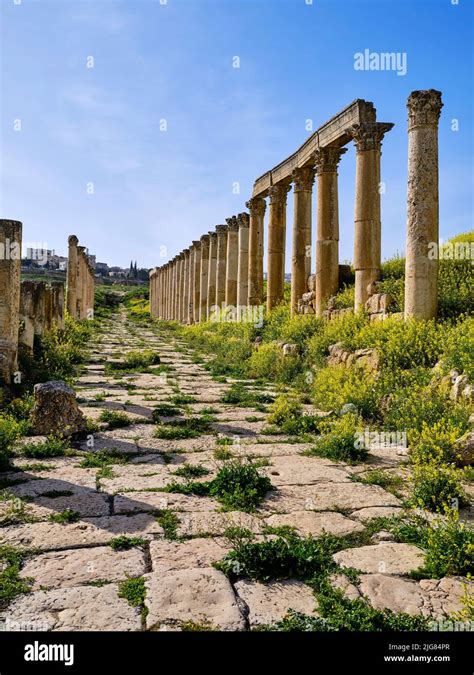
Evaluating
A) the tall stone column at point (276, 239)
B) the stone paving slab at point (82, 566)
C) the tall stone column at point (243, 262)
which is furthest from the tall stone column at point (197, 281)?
the stone paving slab at point (82, 566)

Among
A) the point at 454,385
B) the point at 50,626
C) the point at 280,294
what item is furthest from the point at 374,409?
the point at 280,294

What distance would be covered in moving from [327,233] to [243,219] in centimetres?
981

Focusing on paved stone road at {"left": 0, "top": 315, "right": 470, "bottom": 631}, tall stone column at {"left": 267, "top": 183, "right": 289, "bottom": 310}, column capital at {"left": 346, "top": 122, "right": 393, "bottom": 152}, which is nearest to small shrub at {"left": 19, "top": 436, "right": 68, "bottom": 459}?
paved stone road at {"left": 0, "top": 315, "right": 470, "bottom": 631}

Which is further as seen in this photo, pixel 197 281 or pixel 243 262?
pixel 197 281

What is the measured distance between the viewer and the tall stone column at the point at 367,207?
1364 centimetres

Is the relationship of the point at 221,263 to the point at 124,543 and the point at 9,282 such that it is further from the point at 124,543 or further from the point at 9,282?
the point at 124,543

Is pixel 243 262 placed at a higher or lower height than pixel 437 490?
higher

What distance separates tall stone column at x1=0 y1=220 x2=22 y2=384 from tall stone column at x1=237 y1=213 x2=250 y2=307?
1514 centimetres

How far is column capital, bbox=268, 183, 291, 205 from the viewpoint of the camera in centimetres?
2070

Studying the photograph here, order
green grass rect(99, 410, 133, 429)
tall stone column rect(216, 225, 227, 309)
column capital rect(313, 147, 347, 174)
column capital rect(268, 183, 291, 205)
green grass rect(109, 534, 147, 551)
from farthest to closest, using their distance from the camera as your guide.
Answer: tall stone column rect(216, 225, 227, 309), column capital rect(268, 183, 291, 205), column capital rect(313, 147, 347, 174), green grass rect(99, 410, 133, 429), green grass rect(109, 534, 147, 551)

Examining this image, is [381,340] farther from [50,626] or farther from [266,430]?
[50,626]

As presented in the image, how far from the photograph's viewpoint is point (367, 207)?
13.8 meters

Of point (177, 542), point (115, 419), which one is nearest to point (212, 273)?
point (115, 419)

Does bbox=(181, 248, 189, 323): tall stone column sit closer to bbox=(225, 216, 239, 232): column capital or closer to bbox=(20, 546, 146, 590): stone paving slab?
bbox=(225, 216, 239, 232): column capital
